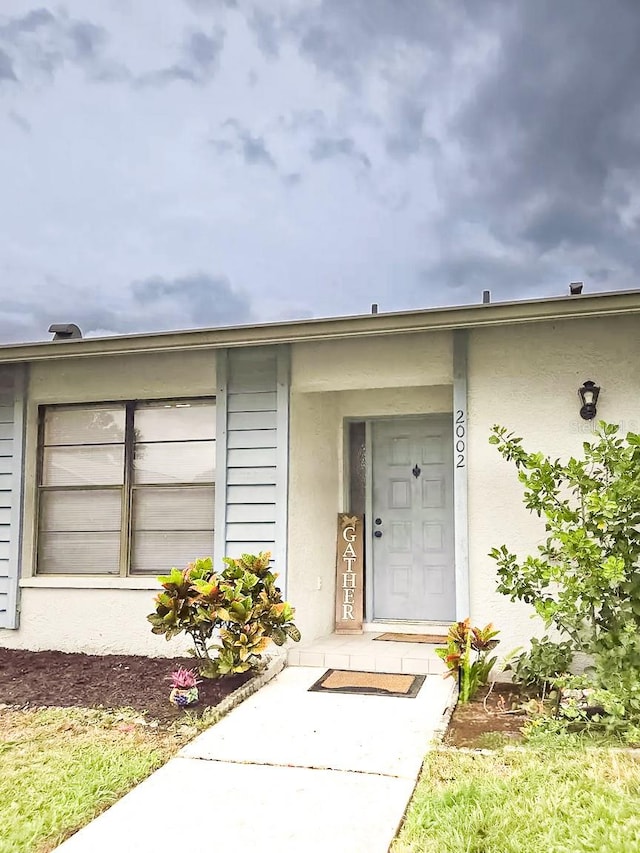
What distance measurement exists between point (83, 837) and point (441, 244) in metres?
26.7

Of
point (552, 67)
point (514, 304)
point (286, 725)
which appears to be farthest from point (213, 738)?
point (552, 67)

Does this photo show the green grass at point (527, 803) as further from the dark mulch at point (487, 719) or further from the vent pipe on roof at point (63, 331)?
the vent pipe on roof at point (63, 331)

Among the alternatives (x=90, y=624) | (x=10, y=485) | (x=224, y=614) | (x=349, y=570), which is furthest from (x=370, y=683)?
(x=10, y=485)

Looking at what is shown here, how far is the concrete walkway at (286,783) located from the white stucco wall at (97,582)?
172 centimetres

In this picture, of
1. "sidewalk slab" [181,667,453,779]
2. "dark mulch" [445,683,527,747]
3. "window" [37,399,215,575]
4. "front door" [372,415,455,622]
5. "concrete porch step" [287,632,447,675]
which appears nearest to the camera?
"sidewalk slab" [181,667,453,779]

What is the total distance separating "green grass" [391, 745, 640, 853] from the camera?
9.05ft

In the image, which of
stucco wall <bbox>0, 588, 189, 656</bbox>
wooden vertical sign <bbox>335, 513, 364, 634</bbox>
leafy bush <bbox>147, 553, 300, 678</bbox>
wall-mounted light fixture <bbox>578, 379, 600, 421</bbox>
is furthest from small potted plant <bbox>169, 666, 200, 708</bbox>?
wall-mounted light fixture <bbox>578, 379, 600, 421</bbox>

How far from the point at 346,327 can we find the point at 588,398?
1.77 meters

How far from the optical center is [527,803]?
3.08 metres

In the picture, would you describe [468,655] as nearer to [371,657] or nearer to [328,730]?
[371,657]

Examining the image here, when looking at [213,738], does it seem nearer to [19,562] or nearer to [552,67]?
[19,562]

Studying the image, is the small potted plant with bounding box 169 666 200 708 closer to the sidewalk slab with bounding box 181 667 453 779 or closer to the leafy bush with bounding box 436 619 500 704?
the sidewalk slab with bounding box 181 667 453 779

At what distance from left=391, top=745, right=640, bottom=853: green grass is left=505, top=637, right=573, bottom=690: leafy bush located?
3.29 feet

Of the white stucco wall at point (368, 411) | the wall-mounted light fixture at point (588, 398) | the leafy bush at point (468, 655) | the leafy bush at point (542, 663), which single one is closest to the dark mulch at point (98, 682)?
the white stucco wall at point (368, 411)
